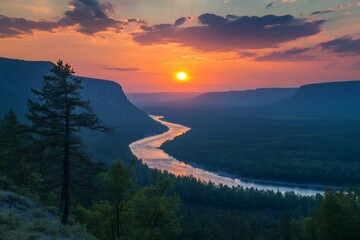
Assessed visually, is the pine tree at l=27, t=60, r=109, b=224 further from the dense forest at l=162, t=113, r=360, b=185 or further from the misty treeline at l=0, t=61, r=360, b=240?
the dense forest at l=162, t=113, r=360, b=185

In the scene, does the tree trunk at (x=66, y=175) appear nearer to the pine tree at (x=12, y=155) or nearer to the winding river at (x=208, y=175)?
the pine tree at (x=12, y=155)

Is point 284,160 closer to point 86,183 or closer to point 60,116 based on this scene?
point 86,183

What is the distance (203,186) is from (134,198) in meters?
76.3

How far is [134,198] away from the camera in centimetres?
2752

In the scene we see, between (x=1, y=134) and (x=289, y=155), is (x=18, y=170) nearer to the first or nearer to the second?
(x=1, y=134)

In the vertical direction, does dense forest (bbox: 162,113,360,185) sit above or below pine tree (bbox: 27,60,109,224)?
below

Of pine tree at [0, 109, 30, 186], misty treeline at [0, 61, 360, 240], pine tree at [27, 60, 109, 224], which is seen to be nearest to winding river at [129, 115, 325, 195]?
misty treeline at [0, 61, 360, 240]

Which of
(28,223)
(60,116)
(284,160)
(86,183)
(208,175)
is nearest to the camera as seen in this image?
(28,223)

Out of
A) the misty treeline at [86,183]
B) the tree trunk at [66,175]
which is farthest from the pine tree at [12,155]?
the tree trunk at [66,175]

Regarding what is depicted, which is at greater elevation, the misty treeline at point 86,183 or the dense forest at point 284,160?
the misty treeline at point 86,183

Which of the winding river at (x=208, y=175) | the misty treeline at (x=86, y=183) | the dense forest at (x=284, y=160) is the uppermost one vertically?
the misty treeline at (x=86, y=183)

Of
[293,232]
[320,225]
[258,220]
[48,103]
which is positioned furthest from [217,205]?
[48,103]

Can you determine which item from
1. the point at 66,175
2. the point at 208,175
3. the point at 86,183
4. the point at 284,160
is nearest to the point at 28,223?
the point at 66,175

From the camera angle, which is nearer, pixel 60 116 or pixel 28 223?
pixel 28 223
